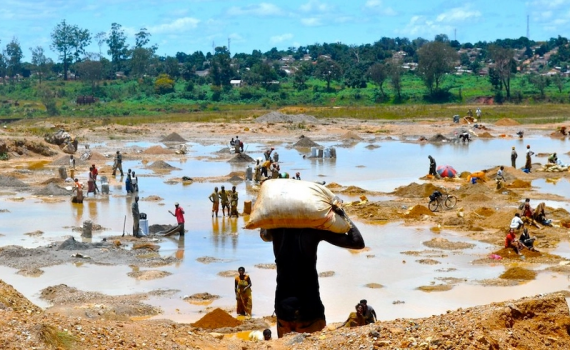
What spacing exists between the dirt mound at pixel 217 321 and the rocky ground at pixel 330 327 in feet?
0.88

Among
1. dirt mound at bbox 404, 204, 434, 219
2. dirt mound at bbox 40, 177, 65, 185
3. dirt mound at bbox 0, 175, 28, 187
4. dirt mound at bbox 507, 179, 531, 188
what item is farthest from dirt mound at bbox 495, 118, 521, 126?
dirt mound at bbox 404, 204, 434, 219

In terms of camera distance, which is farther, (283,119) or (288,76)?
(288,76)

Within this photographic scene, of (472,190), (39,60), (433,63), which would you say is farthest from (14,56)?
(472,190)

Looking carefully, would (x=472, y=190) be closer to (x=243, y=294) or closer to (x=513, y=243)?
(x=513, y=243)

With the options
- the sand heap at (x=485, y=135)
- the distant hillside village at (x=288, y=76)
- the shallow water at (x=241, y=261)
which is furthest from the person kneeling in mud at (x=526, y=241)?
the distant hillside village at (x=288, y=76)

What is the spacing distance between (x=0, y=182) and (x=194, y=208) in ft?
31.5

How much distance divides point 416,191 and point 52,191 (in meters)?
12.6

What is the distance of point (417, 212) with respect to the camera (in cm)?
2584

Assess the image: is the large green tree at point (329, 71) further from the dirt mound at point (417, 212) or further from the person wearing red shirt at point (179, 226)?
the person wearing red shirt at point (179, 226)

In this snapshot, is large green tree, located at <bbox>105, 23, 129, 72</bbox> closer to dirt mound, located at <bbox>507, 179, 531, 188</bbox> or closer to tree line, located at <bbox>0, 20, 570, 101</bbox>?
tree line, located at <bbox>0, 20, 570, 101</bbox>

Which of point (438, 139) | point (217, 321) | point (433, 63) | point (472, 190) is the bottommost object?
point (438, 139)

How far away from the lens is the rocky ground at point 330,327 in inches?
302

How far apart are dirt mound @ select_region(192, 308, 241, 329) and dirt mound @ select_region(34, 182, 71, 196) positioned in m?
19.2

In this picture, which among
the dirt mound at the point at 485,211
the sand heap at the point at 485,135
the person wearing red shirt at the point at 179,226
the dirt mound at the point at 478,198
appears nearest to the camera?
the person wearing red shirt at the point at 179,226
